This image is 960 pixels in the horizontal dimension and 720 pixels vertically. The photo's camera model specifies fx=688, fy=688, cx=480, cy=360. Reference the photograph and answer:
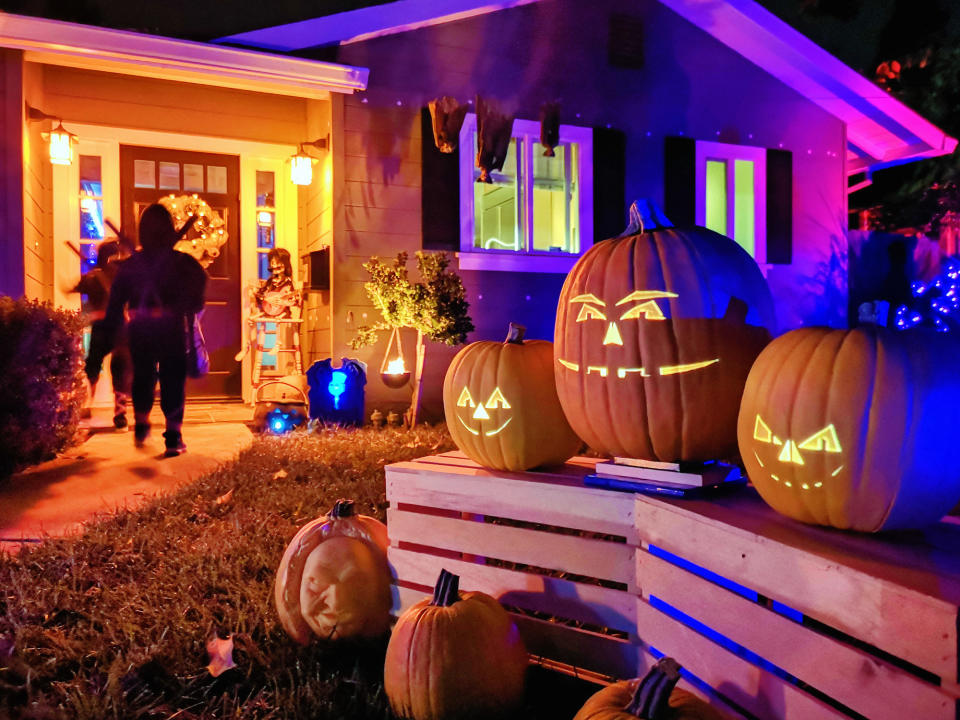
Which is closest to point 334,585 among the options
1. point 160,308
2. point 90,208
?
point 160,308

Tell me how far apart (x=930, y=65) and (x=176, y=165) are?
1552 centimetres

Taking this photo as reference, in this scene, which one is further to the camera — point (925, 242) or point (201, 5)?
point (925, 242)

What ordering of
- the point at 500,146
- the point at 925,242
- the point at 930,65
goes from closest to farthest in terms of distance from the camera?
the point at 500,146 < the point at 925,242 < the point at 930,65

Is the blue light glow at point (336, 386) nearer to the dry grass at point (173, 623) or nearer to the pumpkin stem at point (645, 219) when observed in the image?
the dry grass at point (173, 623)

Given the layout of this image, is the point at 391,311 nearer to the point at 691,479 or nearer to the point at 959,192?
the point at 691,479

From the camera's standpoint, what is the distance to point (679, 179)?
7.95 metres

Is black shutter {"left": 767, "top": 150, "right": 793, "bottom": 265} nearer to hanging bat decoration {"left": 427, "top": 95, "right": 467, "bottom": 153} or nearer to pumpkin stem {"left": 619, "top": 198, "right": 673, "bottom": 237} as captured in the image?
hanging bat decoration {"left": 427, "top": 95, "right": 467, "bottom": 153}

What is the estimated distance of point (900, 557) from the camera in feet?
4.09

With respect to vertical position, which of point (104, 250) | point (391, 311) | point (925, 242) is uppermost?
point (925, 242)

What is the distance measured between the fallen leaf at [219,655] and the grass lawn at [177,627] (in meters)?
0.02

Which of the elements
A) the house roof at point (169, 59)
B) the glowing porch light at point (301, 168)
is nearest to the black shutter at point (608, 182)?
the house roof at point (169, 59)

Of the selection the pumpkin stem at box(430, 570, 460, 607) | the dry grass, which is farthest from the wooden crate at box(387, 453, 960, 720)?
the dry grass

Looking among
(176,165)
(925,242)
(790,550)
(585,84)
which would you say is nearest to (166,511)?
(790,550)

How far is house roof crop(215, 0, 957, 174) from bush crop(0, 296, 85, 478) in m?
3.24
